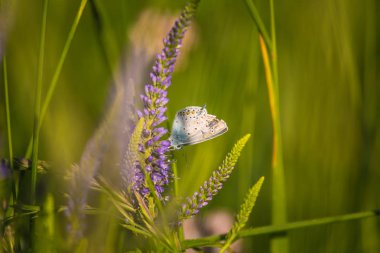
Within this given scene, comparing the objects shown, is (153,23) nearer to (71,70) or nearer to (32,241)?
(71,70)

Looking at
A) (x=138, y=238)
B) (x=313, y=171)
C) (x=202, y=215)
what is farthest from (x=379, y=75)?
(x=138, y=238)

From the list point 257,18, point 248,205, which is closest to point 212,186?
point 248,205

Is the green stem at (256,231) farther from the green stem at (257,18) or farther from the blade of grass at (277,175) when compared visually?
the green stem at (257,18)

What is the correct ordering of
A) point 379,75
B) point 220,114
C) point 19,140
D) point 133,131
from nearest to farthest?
point 133,131
point 220,114
point 19,140
point 379,75

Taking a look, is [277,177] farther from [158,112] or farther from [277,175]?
[158,112]

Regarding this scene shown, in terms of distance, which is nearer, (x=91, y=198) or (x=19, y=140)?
(x=91, y=198)

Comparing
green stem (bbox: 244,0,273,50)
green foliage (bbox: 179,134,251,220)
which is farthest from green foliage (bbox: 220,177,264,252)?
green stem (bbox: 244,0,273,50)

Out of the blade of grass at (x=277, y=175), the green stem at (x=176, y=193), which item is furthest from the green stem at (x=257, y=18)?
the green stem at (x=176, y=193)
